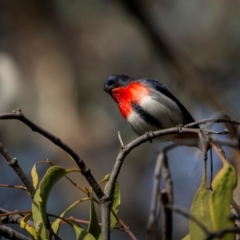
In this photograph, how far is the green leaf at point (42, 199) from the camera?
3.93 ft

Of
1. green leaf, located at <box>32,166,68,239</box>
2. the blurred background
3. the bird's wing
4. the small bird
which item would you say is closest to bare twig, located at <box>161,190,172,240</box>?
green leaf, located at <box>32,166,68,239</box>

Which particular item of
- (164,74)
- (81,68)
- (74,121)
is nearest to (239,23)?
(164,74)

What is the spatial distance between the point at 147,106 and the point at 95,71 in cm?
335

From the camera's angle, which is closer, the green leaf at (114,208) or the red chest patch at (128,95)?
the green leaf at (114,208)

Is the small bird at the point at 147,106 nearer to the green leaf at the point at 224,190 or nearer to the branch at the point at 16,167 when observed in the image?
the branch at the point at 16,167

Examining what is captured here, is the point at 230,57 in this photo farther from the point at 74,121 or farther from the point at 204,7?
the point at 74,121

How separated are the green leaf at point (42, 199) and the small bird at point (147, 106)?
65.6 inches

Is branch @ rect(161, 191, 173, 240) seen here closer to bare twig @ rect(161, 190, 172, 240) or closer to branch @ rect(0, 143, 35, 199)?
bare twig @ rect(161, 190, 172, 240)

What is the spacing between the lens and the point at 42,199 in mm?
1218

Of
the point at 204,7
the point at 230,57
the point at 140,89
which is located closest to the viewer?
the point at 140,89

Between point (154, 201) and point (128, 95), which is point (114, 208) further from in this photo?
point (128, 95)

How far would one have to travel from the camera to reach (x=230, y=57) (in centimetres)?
667

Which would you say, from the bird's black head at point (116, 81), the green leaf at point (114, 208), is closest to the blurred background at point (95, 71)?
the bird's black head at point (116, 81)

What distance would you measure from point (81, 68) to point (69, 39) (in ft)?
1.26
